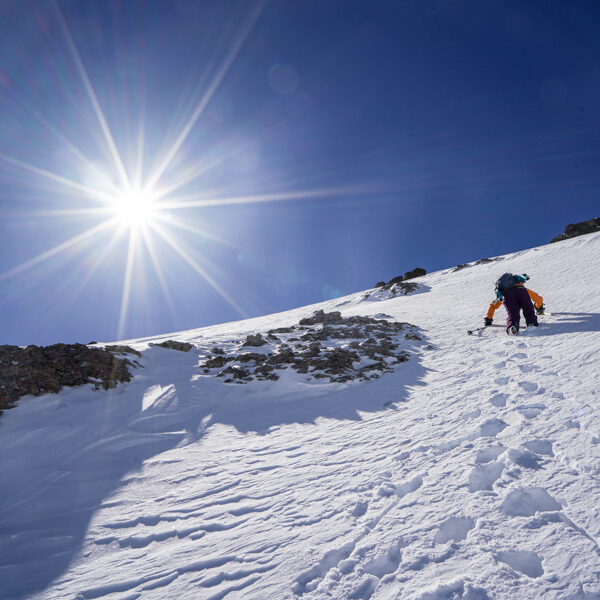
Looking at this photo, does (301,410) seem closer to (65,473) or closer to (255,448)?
(255,448)

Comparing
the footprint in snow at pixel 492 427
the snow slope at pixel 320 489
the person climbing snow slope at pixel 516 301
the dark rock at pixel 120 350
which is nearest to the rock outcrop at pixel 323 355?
the snow slope at pixel 320 489

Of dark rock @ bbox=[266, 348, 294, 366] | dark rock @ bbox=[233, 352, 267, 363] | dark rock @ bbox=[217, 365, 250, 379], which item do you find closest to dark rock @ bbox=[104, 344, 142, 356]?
dark rock @ bbox=[217, 365, 250, 379]

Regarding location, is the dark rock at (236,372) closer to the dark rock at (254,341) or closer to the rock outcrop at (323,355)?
the rock outcrop at (323,355)

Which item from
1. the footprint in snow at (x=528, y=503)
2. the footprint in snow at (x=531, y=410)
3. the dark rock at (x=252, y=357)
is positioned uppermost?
the dark rock at (x=252, y=357)

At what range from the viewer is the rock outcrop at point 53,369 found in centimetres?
578

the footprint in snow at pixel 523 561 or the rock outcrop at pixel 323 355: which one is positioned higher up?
the rock outcrop at pixel 323 355

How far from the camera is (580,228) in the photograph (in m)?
33.2

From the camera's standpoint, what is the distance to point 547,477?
2.58 metres

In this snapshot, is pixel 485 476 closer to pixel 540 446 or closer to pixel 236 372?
pixel 540 446

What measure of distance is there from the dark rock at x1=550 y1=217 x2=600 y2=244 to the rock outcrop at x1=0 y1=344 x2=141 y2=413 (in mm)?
41963

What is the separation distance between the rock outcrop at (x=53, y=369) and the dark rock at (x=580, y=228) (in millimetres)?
41963

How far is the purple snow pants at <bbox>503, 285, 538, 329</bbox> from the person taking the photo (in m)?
8.54

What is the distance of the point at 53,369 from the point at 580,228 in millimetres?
44786

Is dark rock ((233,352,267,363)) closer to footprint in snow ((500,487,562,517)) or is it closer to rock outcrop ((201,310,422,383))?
rock outcrop ((201,310,422,383))
